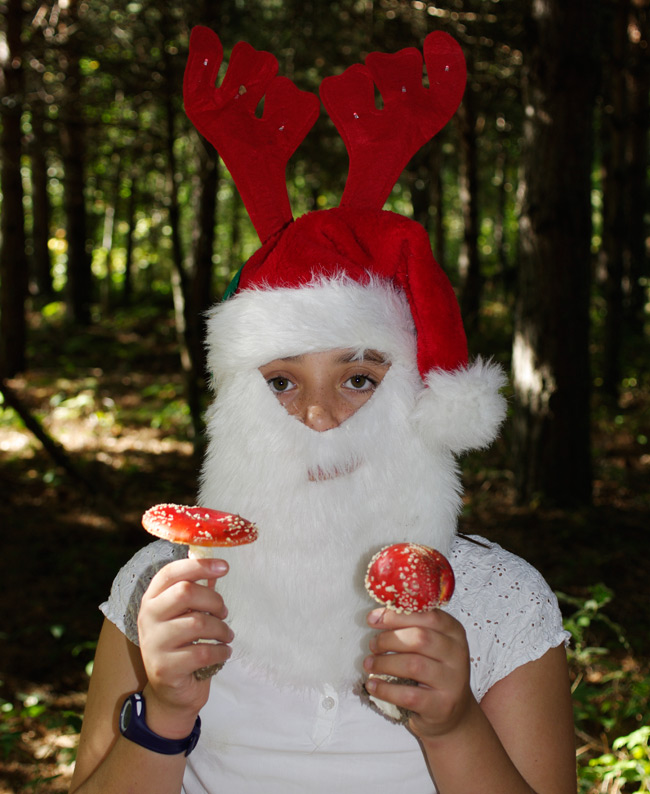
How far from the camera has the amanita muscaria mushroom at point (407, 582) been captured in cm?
119

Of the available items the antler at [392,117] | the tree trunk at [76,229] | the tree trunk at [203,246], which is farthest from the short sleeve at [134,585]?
the tree trunk at [76,229]

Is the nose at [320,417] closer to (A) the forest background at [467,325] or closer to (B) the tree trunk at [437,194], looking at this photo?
(A) the forest background at [467,325]

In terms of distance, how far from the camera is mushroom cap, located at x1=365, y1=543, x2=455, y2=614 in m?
1.19

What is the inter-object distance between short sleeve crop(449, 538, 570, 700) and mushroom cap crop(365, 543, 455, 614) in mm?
375

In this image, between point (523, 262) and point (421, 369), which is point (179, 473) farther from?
point (421, 369)

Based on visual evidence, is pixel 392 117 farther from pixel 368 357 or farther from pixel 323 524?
pixel 323 524

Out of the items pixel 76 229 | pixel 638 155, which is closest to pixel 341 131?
pixel 638 155

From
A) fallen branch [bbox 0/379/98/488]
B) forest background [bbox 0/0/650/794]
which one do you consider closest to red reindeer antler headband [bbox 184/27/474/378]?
forest background [bbox 0/0/650/794]

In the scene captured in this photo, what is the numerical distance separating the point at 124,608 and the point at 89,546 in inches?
174

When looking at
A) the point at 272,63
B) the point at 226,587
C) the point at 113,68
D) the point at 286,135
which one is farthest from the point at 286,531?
the point at 113,68

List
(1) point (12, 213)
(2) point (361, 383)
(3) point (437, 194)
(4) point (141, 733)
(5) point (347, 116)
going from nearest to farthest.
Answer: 1. (4) point (141, 733)
2. (2) point (361, 383)
3. (5) point (347, 116)
4. (1) point (12, 213)
5. (3) point (437, 194)

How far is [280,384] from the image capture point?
1.58 m

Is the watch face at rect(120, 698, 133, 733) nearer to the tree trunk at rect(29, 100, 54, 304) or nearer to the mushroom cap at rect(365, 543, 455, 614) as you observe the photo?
the mushroom cap at rect(365, 543, 455, 614)

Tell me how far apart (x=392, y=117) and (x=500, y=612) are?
131cm
